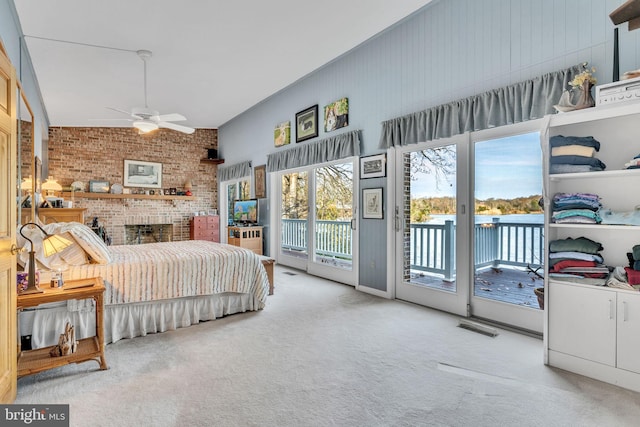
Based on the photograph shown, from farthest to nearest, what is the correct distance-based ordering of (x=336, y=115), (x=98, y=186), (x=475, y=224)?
(x=98, y=186)
(x=336, y=115)
(x=475, y=224)

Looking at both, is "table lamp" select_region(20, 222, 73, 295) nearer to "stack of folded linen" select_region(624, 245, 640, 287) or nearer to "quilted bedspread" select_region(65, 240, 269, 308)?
"quilted bedspread" select_region(65, 240, 269, 308)

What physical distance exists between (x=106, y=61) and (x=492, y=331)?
5.33 meters

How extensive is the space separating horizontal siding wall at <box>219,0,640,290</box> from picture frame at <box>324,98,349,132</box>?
92mm

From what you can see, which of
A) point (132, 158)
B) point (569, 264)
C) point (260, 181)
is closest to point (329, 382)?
point (569, 264)

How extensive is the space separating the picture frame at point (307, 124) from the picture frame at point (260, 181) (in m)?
1.33

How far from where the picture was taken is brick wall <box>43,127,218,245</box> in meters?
7.25

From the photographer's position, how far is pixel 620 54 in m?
2.45

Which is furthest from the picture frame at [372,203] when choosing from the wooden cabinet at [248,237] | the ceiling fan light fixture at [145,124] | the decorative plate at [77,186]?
the decorative plate at [77,186]

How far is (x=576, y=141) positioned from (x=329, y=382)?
2.38m

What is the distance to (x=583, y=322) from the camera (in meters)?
2.27

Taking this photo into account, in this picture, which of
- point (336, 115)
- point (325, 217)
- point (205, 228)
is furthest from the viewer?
point (205, 228)

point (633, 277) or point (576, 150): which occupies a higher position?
point (576, 150)

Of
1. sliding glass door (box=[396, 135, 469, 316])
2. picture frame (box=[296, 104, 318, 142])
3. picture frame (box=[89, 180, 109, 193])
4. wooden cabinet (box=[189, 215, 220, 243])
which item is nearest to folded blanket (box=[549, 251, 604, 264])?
sliding glass door (box=[396, 135, 469, 316])

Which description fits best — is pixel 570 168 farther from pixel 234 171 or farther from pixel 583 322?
pixel 234 171
